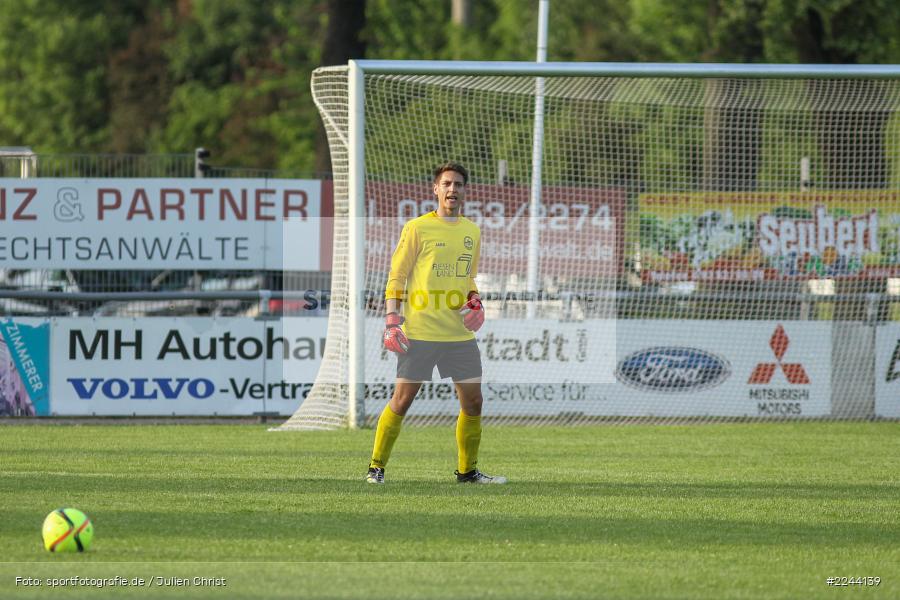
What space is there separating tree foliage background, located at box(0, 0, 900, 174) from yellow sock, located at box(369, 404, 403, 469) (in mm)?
24552

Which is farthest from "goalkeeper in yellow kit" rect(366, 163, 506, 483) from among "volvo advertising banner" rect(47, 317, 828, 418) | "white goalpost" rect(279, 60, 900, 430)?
"volvo advertising banner" rect(47, 317, 828, 418)

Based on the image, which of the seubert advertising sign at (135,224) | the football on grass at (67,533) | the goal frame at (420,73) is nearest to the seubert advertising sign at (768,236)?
the goal frame at (420,73)

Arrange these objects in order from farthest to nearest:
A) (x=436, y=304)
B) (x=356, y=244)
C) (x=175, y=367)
Result: (x=175, y=367), (x=356, y=244), (x=436, y=304)

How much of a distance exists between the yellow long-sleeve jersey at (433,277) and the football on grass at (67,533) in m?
3.28

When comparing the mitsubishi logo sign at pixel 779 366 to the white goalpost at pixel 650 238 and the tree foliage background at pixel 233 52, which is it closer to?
the white goalpost at pixel 650 238

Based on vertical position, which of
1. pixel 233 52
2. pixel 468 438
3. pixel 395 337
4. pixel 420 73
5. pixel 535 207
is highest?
pixel 233 52

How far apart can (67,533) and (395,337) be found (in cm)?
318

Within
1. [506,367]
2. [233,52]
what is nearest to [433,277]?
[506,367]

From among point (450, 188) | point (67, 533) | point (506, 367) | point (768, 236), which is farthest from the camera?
point (768, 236)

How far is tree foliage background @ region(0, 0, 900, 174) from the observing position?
4047 centimetres

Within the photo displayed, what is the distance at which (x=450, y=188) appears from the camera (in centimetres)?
950

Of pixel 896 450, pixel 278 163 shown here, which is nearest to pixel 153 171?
pixel 896 450

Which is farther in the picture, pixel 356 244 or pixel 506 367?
pixel 506 367

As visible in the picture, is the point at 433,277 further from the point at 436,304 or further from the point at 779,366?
the point at 779,366
